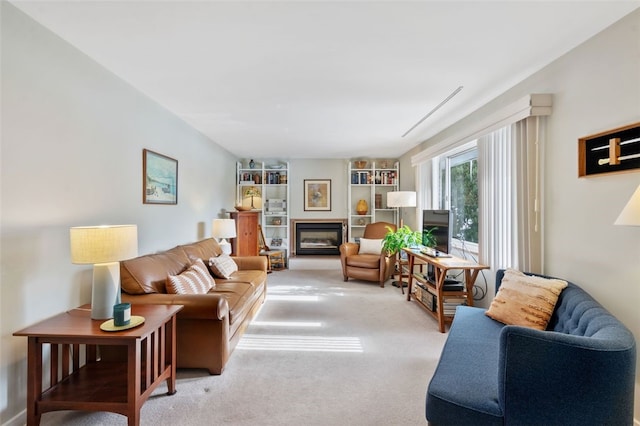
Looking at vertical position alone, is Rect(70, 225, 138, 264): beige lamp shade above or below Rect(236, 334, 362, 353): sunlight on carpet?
above

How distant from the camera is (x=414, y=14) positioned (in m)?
1.69

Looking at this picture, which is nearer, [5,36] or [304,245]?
[5,36]

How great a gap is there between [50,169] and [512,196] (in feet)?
12.0

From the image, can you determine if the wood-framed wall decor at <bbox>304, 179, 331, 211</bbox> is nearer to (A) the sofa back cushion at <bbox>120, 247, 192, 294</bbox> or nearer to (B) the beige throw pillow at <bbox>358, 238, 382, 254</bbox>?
(B) the beige throw pillow at <bbox>358, 238, 382, 254</bbox>

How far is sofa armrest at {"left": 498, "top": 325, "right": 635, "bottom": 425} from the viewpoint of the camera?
1.21 m

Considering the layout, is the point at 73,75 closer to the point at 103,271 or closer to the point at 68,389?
the point at 103,271

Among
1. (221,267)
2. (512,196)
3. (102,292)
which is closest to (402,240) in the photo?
(512,196)

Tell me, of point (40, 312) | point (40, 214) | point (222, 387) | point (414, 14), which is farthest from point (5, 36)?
point (222, 387)

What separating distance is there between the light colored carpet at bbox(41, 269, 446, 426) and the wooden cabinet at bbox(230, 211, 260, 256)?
1.75 metres

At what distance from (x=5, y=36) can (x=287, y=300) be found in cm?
356

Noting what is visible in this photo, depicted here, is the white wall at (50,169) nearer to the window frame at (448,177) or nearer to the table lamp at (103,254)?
the table lamp at (103,254)

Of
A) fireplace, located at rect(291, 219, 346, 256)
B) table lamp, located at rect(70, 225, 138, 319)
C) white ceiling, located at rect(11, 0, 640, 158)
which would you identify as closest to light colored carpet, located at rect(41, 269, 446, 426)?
table lamp, located at rect(70, 225, 138, 319)

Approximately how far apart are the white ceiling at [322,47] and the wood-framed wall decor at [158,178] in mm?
612

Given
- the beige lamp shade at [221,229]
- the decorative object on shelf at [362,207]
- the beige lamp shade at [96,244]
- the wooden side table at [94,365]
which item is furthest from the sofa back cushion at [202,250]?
the decorative object on shelf at [362,207]
